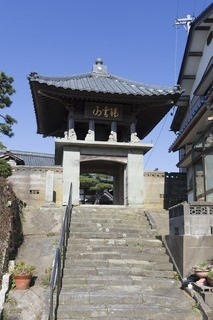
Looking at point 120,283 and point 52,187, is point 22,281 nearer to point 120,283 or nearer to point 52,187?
point 120,283

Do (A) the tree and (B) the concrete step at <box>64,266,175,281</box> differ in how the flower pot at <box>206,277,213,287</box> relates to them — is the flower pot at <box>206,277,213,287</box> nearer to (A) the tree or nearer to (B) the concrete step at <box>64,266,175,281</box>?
(B) the concrete step at <box>64,266,175,281</box>

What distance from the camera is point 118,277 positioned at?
947 cm

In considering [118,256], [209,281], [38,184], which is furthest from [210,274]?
[38,184]

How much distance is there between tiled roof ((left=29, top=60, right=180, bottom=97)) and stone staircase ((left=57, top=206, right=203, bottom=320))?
7.64 m

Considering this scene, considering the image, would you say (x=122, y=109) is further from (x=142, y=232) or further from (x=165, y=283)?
(x=165, y=283)

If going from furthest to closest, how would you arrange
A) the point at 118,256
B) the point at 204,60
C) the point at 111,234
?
the point at 204,60, the point at 111,234, the point at 118,256

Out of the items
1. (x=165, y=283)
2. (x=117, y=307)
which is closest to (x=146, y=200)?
(x=165, y=283)

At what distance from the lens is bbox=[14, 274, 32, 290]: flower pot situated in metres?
8.95

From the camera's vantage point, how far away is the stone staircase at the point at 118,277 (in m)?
7.75

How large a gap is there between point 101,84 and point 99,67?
3.47m

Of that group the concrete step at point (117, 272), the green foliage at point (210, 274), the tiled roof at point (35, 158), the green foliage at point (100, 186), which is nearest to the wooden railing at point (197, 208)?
the concrete step at point (117, 272)

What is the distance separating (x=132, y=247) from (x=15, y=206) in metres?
4.54

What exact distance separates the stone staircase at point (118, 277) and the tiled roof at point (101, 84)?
7.64 meters

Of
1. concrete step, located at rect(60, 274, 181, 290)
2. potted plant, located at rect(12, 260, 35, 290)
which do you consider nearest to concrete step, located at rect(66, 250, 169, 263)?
A: concrete step, located at rect(60, 274, 181, 290)
